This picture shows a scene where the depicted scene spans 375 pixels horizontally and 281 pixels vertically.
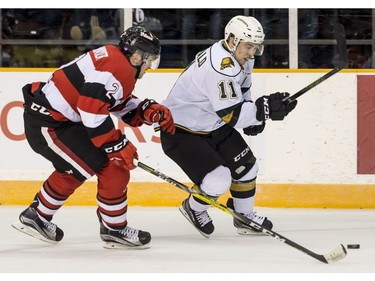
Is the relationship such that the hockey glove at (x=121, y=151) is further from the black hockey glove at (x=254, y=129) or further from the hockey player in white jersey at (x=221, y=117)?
the black hockey glove at (x=254, y=129)

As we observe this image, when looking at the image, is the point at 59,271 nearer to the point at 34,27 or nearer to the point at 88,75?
the point at 88,75

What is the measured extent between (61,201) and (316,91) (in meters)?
1.86

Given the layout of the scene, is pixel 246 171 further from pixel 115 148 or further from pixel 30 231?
pixel 30 231

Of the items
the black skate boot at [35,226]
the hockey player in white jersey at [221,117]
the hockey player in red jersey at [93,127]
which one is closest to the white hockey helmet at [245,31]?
the hockey player in white jersey at [221,117]

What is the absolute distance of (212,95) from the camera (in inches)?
176

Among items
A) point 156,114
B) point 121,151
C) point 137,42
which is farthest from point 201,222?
point 137,42

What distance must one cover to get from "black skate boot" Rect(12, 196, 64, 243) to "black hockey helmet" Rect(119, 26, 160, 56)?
769 millimetres

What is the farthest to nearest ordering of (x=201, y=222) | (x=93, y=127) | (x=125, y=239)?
(x=201, y=222)
(x=125, y=239)
(x=93, y=127)

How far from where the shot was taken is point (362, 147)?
5746mm

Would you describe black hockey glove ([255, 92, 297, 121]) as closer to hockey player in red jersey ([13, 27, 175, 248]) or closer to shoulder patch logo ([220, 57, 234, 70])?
shoulder patch logo ([220, 57, 234, 70])

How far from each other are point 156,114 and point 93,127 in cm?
40

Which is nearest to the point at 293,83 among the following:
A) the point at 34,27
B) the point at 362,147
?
the point at 362,147

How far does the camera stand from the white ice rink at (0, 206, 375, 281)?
3.96 meters
